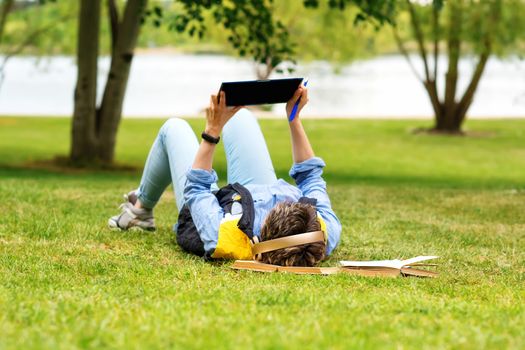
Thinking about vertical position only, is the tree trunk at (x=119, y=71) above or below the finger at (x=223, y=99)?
below

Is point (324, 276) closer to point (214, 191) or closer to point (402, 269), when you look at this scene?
point (402, 269)

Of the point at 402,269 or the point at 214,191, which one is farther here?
the point at 214,191

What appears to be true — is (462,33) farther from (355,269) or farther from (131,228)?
(355,269)

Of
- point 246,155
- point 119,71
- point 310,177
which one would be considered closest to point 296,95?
point 310,177

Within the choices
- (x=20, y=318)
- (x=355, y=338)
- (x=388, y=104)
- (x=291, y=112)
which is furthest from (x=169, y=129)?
(x=388, y=104)

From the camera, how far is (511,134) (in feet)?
91.9

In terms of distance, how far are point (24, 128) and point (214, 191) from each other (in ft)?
77.9

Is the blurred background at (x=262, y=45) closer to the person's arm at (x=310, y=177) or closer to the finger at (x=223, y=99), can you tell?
the finger at (x=223, y=99)

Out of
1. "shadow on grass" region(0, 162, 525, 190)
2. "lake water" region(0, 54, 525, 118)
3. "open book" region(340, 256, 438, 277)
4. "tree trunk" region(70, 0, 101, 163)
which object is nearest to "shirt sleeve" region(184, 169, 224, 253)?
"open book" region(340, 256, 438, 277)

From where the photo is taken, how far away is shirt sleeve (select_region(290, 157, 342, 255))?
5367 mm

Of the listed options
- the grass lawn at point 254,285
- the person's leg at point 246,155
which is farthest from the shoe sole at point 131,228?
the person's leg at point 246,155

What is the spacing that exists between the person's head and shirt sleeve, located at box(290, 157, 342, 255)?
1.16ft

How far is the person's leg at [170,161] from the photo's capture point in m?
5.76

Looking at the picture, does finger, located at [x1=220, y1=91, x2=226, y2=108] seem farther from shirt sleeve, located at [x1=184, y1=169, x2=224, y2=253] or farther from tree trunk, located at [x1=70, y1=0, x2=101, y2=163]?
tree trunk, located at [x1=70, y1=0, x2=101, y2=163]
